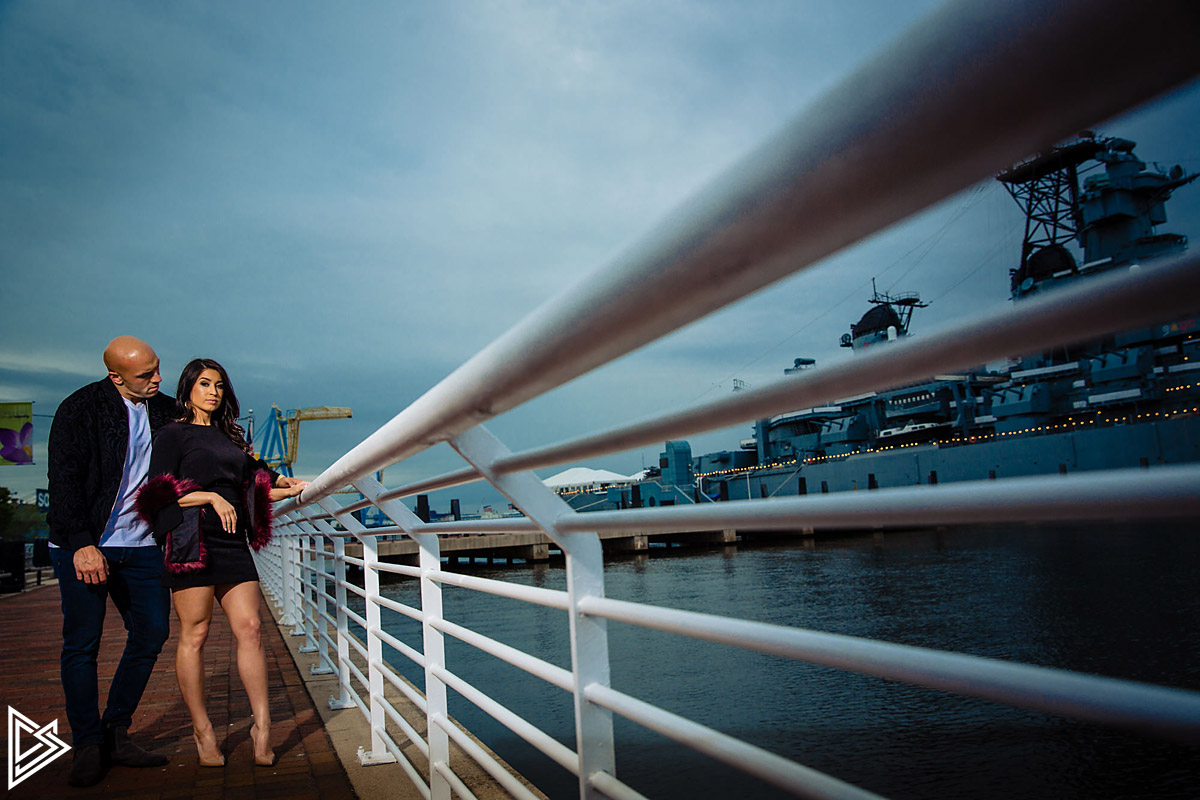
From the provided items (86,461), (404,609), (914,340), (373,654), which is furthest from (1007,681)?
(86,461)

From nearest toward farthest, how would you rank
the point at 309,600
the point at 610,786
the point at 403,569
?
the point at 610,786 → the point at 403,569 → the point at 309,600

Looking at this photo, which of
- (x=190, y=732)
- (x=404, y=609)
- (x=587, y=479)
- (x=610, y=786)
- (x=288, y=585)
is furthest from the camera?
(x=587, y=479)

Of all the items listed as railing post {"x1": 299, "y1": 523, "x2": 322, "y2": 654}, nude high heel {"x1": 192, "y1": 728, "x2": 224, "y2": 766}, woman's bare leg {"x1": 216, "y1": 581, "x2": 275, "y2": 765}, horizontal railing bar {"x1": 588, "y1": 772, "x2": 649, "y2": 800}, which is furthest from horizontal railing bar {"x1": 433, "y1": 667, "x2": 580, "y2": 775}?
railing post {"x1": 299, "y1": 523, "x2": 322, "y2": 654}

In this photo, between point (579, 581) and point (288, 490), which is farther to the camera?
point (288, 490)

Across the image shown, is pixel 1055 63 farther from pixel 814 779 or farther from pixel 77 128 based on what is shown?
pixel 77 128

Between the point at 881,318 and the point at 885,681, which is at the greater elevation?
the point at 881,318

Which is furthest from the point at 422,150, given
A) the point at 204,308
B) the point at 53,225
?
the point at 53,225

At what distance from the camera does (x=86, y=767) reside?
2.30 meters

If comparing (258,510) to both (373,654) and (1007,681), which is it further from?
(1007,681)

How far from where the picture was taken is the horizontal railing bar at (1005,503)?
0.37 metres

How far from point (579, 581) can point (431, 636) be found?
0.99m

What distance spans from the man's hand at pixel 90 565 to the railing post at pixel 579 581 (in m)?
1.86

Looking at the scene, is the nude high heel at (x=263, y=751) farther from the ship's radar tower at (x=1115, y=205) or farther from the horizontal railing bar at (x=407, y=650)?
the ship's radar tower at (x=1115, y=205)

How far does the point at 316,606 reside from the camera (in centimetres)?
370
